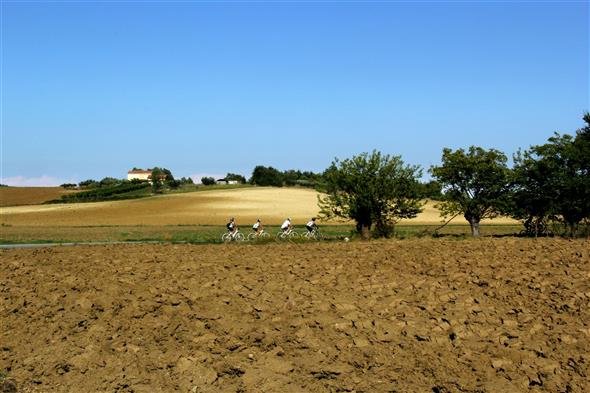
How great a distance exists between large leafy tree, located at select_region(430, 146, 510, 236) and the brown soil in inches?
1035

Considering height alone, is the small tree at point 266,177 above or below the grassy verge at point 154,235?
above

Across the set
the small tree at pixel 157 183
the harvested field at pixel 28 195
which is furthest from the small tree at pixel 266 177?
the harvested field at pixel 28 195

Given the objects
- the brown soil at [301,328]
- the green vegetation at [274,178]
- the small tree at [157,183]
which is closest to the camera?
the brown soil at [301,328]

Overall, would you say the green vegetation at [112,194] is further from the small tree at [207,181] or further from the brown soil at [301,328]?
the brown soil at [301,328]

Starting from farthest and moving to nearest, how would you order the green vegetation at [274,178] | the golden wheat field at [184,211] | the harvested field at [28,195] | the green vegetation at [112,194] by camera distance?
1. the green vegetation at [274,178]
2. the green vegetation at [112,194]
3. the harvested field at [28,195]
4. the golden wheat field at [184,211]

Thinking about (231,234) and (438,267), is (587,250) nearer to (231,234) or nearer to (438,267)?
(438,267)

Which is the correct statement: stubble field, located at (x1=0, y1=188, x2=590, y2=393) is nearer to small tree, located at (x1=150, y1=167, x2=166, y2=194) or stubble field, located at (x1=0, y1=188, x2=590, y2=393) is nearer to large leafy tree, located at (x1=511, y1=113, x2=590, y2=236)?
large leafy tree, located at (x1=511, y1=113, x2=590, y2=236)

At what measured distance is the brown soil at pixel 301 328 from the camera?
1025 centimetres

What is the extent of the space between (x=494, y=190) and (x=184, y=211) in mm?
51275

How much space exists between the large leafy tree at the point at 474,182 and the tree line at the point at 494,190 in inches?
2.7

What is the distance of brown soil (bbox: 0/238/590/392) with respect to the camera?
1025 centimetres

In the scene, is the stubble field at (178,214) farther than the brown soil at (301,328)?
Yes

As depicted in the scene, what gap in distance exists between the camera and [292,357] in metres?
10.9

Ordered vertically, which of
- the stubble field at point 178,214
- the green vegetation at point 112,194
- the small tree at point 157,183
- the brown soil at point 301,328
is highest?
the small tree at point 157,183
